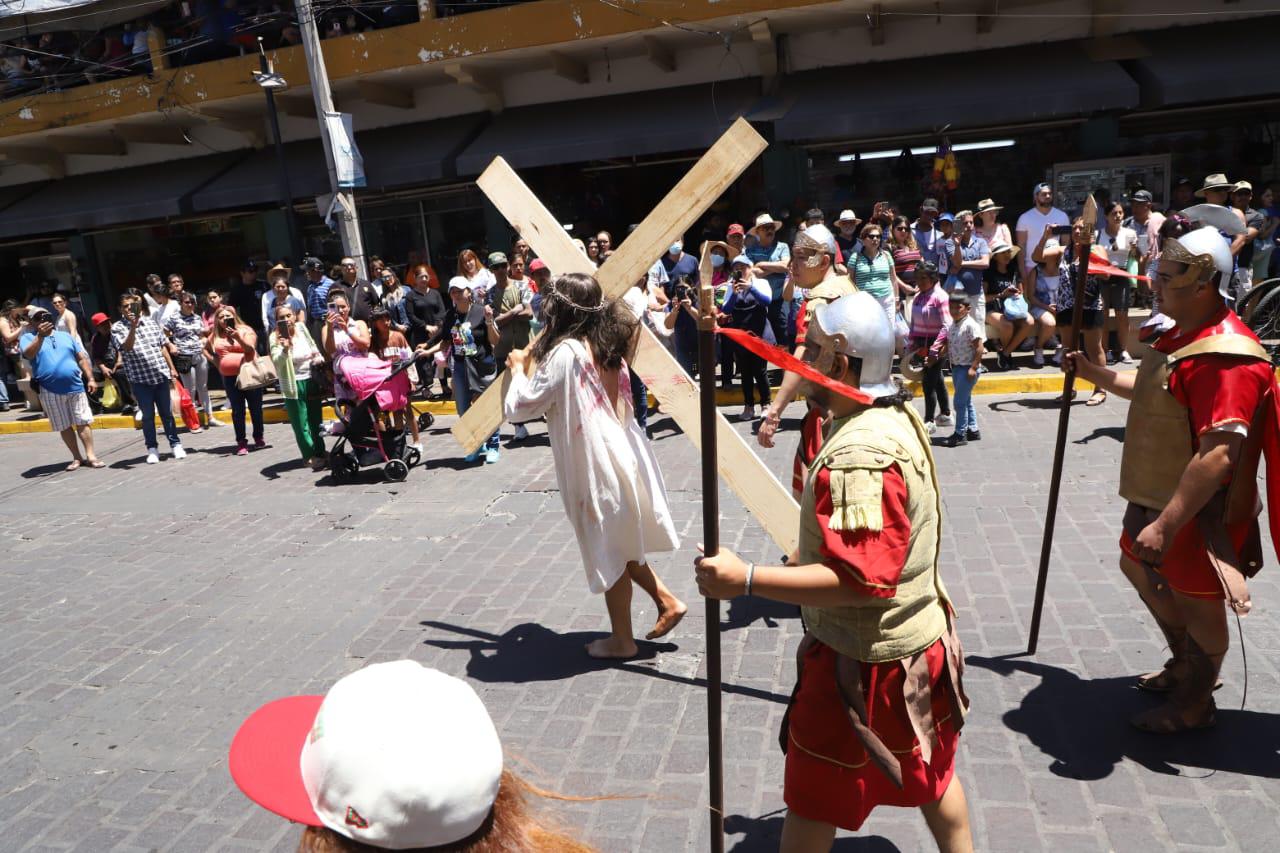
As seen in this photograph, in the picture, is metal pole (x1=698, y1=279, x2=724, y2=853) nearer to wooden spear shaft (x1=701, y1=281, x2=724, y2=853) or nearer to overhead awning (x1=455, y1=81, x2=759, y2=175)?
wooden spear shaft (x1=701, y1=281, x2=724, y2=853)

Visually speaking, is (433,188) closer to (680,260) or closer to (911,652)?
(680,260)

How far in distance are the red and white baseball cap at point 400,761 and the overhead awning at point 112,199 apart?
16.5 m

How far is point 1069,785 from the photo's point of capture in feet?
11.1

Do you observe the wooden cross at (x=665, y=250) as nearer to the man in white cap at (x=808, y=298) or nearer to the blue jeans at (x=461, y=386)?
the man in white cap at (x=808, y=298)

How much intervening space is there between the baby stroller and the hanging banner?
3.92 metres

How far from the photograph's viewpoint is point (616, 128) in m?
13.5

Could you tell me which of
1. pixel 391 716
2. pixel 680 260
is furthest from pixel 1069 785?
pixel 680 260

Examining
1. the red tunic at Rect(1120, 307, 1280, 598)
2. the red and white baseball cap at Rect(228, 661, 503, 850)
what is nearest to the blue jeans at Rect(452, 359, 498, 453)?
the red tunic at Rect(1120, 307, 1280, 598)

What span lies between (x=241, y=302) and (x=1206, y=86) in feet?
44.1

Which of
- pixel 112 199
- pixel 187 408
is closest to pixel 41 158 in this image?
pixel 112 199

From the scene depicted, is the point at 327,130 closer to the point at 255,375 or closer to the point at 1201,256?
the point at 255,375

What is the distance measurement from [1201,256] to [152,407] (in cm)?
1042

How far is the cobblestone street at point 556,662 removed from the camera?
11.2 feet

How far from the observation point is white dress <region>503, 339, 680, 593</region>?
4.39 meters
